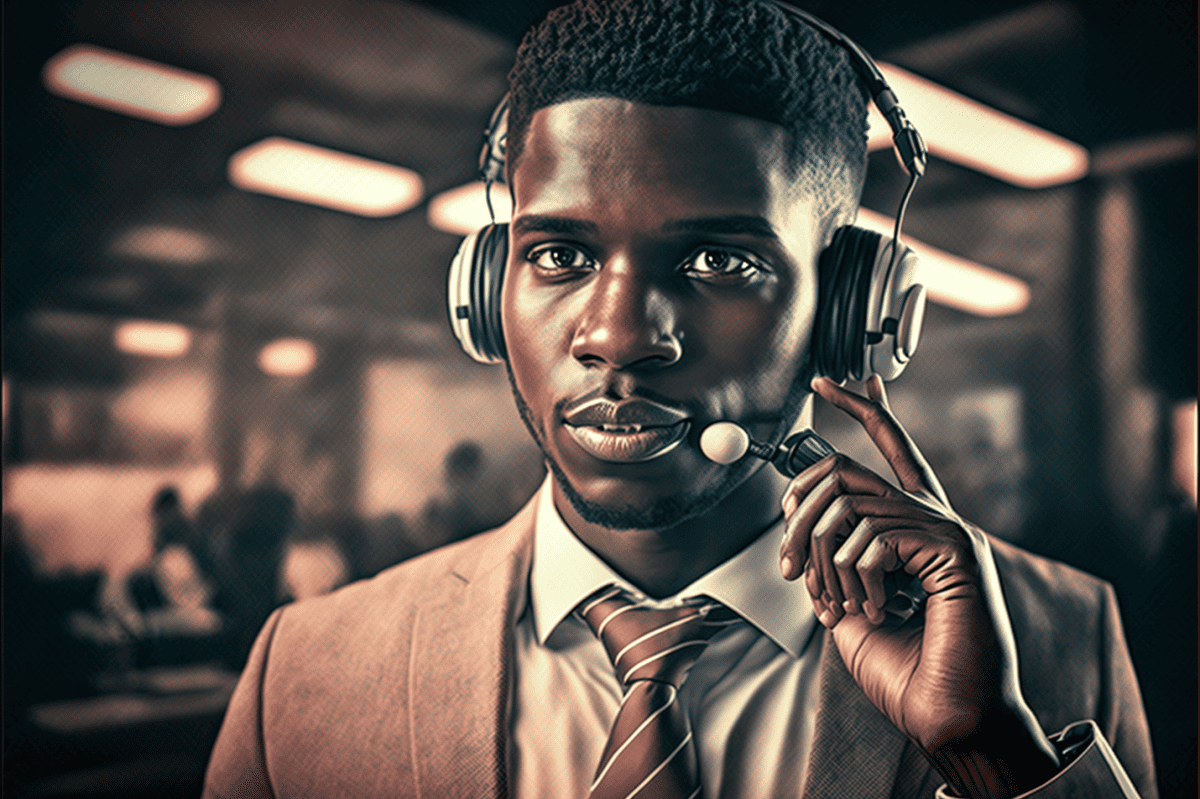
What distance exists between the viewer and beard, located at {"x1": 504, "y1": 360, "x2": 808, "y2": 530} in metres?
1.37

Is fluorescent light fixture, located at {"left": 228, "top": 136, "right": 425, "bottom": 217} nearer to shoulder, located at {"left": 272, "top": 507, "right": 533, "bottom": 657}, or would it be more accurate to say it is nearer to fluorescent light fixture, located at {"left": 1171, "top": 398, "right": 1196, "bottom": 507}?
shoulder, located at {"left": 272, "top": 507, "right": 533, "bottom": 657}

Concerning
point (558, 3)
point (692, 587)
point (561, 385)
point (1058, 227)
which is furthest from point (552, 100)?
point (1058, 227)

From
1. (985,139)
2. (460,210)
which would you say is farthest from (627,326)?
(985,139)

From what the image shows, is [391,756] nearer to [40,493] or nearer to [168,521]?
[168,521]

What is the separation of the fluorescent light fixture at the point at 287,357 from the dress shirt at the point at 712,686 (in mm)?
593

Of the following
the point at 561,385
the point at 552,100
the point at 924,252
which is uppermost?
the point at 552,100

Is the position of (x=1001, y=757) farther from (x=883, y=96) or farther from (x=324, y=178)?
(x=324, y=178)

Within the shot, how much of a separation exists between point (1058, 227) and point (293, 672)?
1.60m

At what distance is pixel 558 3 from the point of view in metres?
1.59

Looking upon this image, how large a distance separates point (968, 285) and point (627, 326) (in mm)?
690

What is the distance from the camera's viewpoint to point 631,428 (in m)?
1.33

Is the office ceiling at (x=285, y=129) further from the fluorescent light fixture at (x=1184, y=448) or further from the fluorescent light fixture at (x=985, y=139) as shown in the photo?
the fluorescent light fixture at (x=1184, y=448)

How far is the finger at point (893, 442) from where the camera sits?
3.90 ft

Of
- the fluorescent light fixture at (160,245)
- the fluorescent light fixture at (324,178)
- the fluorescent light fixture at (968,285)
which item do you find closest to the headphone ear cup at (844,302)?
the fluorescent light fixture at (968,285)
